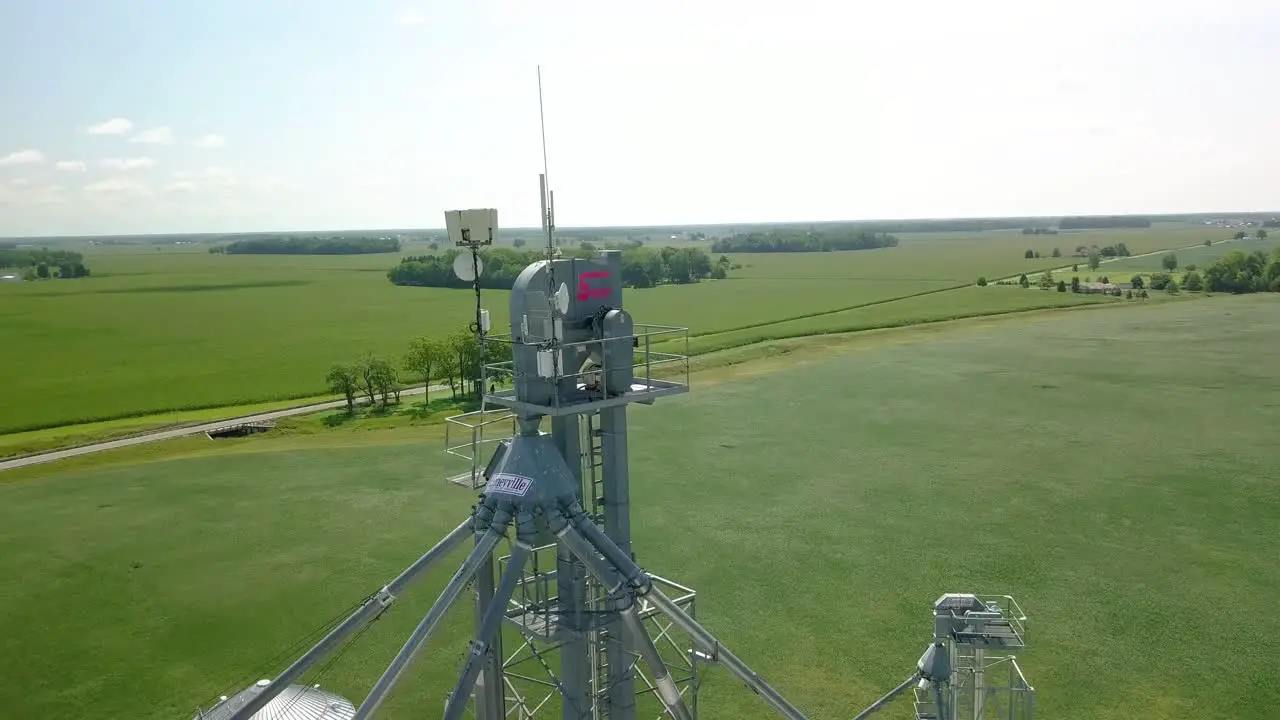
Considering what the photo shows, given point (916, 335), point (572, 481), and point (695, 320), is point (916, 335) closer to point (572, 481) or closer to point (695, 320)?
point (695, 320)

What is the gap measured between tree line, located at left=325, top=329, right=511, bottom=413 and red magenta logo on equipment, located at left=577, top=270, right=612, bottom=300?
168ft

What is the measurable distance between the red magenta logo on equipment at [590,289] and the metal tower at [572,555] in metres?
0.03

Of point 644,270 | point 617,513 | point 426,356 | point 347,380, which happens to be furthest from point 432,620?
point 644,270

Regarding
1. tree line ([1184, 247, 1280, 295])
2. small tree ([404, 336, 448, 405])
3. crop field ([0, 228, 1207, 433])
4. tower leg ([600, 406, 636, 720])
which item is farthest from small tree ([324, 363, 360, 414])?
tree line ([1184, 247, 1280, 295])

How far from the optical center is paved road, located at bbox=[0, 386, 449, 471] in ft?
174

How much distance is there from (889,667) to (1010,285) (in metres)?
138

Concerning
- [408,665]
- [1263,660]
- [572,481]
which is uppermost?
[572,481]

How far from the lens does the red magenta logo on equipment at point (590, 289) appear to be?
1440cm

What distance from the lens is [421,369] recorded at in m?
69.3

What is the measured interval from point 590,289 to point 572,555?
438cm

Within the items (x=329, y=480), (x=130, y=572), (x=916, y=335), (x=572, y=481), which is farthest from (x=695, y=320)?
(x=572, y=481)

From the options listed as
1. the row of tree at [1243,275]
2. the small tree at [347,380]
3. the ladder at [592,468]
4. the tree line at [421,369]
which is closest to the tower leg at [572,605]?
the ladder at [592,468]

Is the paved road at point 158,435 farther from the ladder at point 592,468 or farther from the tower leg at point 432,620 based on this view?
the tower leg at point 432,620

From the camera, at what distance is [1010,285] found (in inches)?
5886
